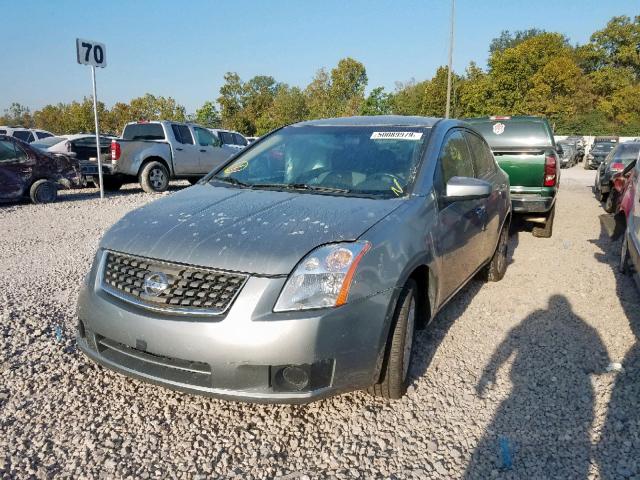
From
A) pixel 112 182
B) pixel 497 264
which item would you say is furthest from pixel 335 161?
pixel 112 182

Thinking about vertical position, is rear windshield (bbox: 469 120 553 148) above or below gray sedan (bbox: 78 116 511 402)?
above

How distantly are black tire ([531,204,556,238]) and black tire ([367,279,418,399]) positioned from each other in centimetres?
550

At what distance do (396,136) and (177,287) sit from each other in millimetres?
2001

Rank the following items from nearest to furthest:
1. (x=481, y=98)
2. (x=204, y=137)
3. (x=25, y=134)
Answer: (x=204, y=137) → (x=25, y=134) → (x=481, y=98)

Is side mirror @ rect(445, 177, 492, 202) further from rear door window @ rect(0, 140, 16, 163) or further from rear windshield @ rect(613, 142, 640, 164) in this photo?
rear windshield @ rect(613, 142, 640, 164)

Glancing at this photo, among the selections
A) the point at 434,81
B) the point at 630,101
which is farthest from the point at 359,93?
the point at 630,101

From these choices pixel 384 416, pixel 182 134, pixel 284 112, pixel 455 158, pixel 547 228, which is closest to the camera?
pixel 384 416

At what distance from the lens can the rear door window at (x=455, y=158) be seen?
356cm

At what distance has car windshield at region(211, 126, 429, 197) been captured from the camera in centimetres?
329

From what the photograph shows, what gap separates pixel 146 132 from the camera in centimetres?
1337

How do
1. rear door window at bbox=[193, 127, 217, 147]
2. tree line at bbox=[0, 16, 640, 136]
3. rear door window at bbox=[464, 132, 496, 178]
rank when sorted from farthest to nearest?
tree line at bbox=[0, 16, 640, 136] → rear door window at bbox=[193, 127, 217, 147] → rear door window at bbox=[464, 132, 496, 178]

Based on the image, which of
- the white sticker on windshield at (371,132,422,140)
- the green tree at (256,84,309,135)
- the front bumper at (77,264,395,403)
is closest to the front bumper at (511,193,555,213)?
the white sticker on windshield at (371,132,422,140)

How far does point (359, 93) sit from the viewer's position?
191 ft

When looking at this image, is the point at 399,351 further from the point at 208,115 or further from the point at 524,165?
the point at 208,115
